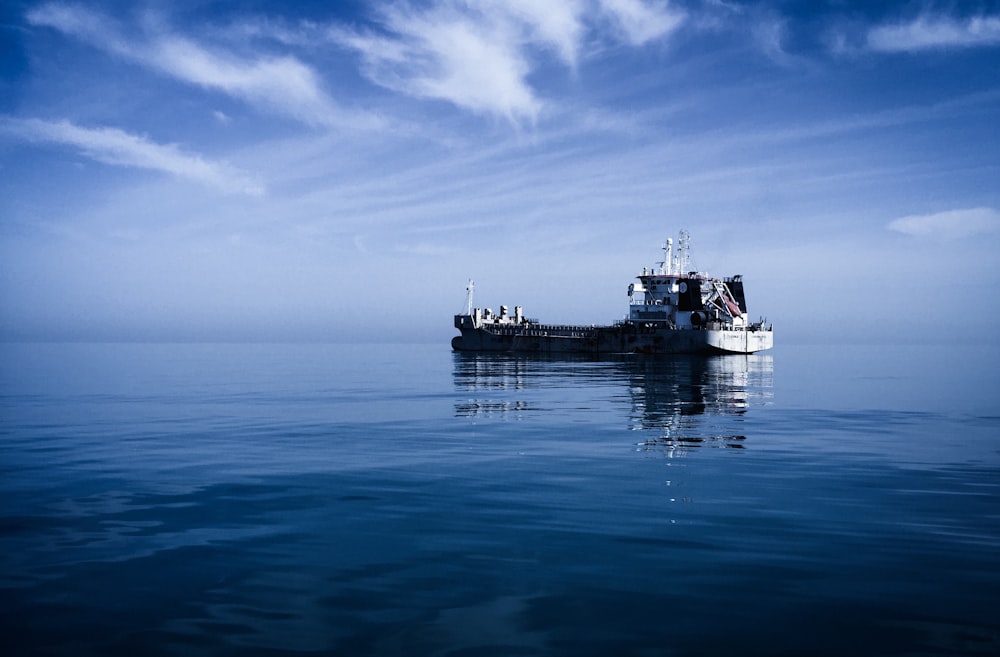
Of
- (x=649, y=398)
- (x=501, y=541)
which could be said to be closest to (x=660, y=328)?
(x=649, y=398)

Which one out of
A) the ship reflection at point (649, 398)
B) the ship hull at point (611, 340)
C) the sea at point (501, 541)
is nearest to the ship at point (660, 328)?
the ship hull at point (611, 340)

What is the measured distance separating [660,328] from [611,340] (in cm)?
727

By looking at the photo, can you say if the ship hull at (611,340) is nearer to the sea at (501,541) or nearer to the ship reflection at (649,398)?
the ship reflection at (649,398)

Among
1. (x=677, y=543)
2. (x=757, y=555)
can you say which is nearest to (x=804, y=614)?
(x=757, y=555)

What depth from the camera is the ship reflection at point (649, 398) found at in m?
23.5

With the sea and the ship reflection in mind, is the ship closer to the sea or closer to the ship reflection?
the ship reflection

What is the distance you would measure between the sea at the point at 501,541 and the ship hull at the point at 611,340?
72412 millimetres

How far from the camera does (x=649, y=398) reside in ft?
121

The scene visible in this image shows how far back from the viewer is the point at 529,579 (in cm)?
893

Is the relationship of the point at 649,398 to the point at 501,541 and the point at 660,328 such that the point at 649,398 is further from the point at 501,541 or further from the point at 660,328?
the point at 660,328

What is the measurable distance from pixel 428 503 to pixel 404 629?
585 cm

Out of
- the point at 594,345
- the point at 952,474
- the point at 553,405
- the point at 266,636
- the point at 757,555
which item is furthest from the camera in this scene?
the point at 594,345

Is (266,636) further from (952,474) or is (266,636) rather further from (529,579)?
(952,474)

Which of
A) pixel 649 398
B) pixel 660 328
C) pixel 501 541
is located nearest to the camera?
pixel 501 541
